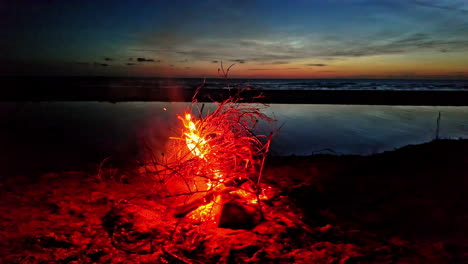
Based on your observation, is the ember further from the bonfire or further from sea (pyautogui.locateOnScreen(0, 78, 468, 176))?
sea (pyautogui.locateOnScreen(0, 78, 468, 176))

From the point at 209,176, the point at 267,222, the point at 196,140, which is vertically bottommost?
the point at 267,222

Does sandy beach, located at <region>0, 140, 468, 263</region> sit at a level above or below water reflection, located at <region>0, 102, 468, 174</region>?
below

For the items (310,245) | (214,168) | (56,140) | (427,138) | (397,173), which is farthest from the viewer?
(427,138)

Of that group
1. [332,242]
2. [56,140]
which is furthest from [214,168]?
[56,140]

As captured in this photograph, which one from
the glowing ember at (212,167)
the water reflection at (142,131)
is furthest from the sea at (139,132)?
the glowing ember at (212,167)

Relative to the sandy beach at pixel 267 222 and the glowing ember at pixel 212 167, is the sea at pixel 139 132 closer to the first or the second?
the glowing ember at pixel 212 167

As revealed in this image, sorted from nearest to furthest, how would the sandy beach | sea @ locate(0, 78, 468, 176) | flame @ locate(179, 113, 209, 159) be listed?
1. the sandy beach
2. flame @ locate(179, 113, 209, 159)
3. sea @ locate(0, 78, 468, 176)

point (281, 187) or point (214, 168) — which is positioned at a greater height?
point (214, 168)

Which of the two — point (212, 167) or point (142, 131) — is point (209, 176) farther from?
point (142, 131)

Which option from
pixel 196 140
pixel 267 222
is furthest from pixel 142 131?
pixel 267 222

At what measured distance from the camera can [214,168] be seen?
3877mm

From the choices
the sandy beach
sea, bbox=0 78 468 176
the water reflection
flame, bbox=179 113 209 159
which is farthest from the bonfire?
the water reflection

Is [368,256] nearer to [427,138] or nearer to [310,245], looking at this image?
[310,245]

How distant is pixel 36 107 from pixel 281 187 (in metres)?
15.0
